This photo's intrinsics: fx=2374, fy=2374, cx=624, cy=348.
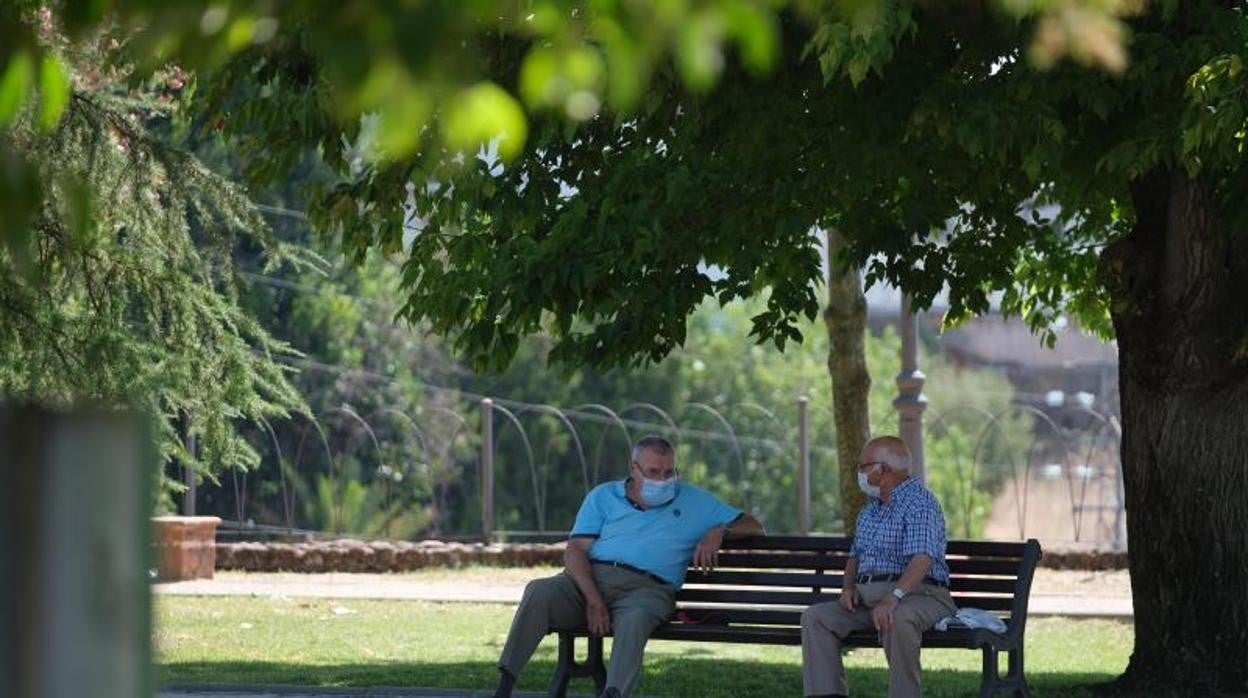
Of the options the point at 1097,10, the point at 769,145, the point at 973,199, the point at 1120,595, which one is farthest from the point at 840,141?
the point at 1120,595

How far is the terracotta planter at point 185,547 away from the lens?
21.2 metres

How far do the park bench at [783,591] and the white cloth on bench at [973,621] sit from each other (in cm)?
8

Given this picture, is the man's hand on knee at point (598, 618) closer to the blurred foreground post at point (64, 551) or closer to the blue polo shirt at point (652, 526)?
the blue polo shirt at point (652, 526)

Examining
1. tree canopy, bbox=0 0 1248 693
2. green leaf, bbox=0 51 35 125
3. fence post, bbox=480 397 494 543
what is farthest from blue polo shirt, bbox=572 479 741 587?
fence post, bbox=480 397 494 543

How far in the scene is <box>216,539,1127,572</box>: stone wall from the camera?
2331 cm

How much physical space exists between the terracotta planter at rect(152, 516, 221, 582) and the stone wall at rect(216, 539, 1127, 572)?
51.3 inches

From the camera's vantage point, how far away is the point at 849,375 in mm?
16234

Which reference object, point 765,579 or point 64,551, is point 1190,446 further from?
point 64,551

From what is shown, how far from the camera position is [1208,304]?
1073 cm

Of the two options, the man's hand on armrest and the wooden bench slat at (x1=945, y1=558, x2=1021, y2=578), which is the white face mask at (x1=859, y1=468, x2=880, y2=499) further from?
the man's hand on armrest

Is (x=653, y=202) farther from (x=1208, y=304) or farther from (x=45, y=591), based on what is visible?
(x=45, y=591)

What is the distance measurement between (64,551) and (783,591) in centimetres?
700

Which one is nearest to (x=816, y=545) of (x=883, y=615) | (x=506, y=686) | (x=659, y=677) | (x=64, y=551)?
(x=883, y=615)

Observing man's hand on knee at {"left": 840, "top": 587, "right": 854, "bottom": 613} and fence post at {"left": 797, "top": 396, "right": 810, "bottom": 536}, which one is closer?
man's hand on knee at {"left": 840, "top": 587, "right": 854, "bottom": 613}
